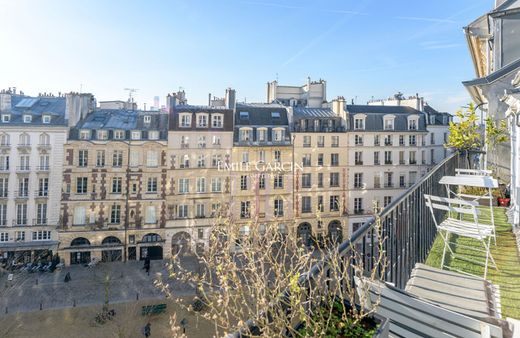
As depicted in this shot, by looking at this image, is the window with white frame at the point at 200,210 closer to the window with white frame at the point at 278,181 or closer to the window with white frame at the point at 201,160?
the window with white frame at the point at 201,160

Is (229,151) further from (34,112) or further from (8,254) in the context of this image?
(8,254)

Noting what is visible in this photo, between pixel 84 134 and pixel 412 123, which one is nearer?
pixel 84 134

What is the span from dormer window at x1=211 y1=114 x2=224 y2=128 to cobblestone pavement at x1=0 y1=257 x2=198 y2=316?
33.7 ft

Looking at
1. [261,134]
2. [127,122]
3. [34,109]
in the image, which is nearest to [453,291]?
[261,134]

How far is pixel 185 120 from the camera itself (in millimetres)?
24031

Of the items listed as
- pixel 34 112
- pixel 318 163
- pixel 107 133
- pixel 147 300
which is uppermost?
pixel 34 112

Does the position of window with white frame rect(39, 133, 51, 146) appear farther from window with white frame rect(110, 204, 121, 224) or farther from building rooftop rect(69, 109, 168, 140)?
window with white frame rect(110, 204, 121, 224)

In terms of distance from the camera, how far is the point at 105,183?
22.7 m

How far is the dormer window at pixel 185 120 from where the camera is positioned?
23875 mm

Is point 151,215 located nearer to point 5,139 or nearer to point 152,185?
point 152,185

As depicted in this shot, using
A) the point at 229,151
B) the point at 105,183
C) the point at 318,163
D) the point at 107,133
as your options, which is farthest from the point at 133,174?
the point at 318,163

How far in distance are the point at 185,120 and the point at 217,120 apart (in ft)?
7.95

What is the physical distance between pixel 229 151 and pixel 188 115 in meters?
4.11

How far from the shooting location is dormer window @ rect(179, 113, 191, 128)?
78.3ft
